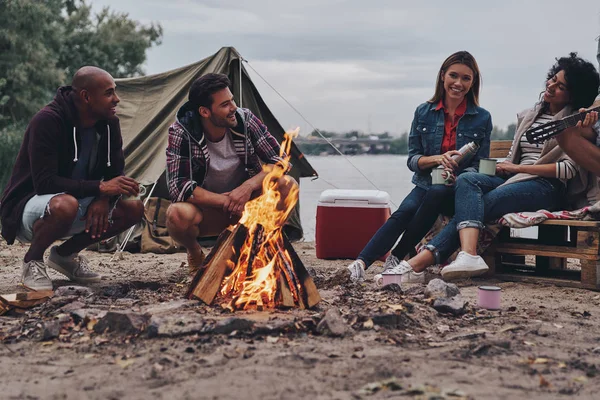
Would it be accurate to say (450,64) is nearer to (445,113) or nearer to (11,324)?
(445,113)

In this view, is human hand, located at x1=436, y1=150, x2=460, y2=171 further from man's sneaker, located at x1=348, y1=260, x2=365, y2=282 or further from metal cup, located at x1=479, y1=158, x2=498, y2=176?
man's sneaker, located at x1=348, y1=260, x2=365, y2=282

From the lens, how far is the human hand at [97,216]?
13.9ft

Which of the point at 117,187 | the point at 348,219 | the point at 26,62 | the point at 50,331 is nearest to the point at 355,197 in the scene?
the point at 348,219

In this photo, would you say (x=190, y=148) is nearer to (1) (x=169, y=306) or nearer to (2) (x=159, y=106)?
(1) (x=169, y=306)

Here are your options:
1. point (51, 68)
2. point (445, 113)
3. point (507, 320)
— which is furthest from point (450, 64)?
point (51, 68)

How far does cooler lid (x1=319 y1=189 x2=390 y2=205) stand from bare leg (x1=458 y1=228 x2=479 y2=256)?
1.20m

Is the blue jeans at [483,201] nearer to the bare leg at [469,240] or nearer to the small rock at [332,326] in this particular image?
the bare leg at [469,240]

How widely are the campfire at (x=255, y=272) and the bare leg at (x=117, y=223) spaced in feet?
3.53

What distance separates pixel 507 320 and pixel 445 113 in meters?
1.89

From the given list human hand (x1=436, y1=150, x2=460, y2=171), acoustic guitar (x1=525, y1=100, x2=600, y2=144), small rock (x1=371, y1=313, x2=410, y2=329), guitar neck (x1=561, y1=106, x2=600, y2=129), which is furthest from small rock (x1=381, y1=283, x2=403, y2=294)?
guitar neck (x1=561, y1=106, x2=600, y2=129)

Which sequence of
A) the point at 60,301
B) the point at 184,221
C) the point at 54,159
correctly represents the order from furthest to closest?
the point at 184,221 < the point at 54,159 < the point at 60,301

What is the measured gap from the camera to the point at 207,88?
4242mm

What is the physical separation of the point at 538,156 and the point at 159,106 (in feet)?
12.5

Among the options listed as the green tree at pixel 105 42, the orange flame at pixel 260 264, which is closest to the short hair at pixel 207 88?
the orange flame at pixel 260 264
